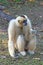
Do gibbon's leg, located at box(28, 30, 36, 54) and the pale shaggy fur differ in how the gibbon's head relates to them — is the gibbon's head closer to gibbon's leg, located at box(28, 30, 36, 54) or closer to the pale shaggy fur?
the pale shaggy fur

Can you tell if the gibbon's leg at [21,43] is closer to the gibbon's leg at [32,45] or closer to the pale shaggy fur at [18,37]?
the pale shaggy fur at [18,37]

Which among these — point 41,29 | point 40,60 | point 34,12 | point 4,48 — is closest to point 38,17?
point 34,12

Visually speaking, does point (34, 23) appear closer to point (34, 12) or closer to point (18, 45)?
point (34, 12)

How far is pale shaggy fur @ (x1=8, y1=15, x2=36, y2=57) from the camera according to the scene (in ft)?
23.3

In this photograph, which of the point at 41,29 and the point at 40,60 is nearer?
the point at 40,60

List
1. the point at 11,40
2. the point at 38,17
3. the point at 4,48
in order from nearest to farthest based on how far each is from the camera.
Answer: the point at 11,40 → the point at 4,48 → the point at 38,17

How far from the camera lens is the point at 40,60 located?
6.93 m

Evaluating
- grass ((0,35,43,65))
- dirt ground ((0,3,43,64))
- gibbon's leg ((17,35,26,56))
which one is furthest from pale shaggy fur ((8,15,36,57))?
dirt ground ((0,3,43,64))

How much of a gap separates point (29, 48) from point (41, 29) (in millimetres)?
2944

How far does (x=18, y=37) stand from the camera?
7.20 m

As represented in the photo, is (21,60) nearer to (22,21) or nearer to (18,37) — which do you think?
(18,37)

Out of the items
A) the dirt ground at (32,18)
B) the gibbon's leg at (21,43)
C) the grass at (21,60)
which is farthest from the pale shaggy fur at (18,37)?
the dirt ground at (32,18)

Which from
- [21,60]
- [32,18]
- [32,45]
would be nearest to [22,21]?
[32,45]

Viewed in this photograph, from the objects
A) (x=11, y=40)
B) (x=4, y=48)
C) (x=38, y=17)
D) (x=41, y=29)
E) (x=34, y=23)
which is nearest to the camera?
(x=11, y=40)
